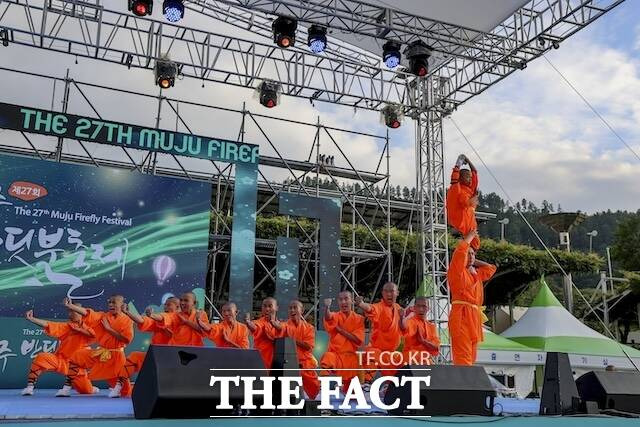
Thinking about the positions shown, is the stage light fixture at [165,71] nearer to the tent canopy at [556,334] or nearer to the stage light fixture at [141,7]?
the stage light fixture at [141,7]

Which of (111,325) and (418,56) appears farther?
(418,56)

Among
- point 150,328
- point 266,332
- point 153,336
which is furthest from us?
point 153,336

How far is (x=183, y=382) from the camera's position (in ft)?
9.39

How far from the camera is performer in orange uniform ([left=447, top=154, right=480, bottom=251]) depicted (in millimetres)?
5570

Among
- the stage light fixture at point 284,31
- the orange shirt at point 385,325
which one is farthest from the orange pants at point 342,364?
the stage light fixture at point 284,31

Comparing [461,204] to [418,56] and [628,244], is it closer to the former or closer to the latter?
[418,56]

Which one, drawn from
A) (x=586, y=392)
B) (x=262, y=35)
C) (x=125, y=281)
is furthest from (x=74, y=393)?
(x=262, y=35)

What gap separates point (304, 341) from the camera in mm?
6176

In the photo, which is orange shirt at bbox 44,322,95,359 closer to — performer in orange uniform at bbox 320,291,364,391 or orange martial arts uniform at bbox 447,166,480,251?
performer in orange uniform at bbox 320,291,364,391

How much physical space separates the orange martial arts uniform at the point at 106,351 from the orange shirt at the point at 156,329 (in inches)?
13.7

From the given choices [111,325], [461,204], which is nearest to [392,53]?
[461,204]

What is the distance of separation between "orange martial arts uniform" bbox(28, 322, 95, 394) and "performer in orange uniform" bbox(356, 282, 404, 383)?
3.01m

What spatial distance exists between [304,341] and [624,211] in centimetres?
4552

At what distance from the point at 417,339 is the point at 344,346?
800mm
